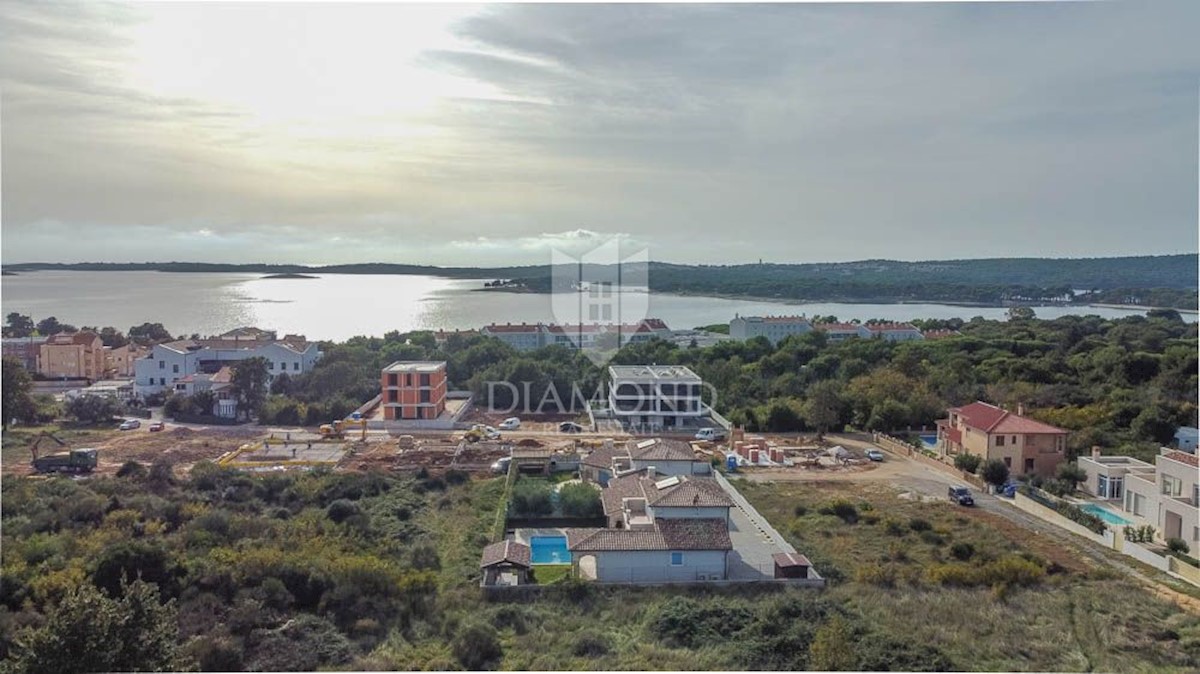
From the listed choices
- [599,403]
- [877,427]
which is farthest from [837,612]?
[599,403]

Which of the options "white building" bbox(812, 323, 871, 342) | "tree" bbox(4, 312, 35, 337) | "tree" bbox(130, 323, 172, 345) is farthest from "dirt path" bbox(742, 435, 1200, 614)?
"tree" bbox(4, 312, 35, 337)

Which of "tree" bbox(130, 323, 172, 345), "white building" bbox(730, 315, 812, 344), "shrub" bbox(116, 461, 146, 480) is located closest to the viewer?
"shrub" bbox(116, 461, 146, 480)

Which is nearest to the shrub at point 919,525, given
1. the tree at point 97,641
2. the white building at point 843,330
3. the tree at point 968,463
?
the tree at point 968,463

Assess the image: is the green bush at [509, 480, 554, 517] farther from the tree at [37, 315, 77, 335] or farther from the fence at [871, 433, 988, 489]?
the tree at [37, 315, 77, 335]

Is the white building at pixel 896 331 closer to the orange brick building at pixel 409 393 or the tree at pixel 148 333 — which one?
the orange brick building at pixel 409 393

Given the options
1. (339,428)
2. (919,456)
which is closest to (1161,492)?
(919,456)

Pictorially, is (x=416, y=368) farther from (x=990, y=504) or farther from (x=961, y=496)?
(x=990, y=504)

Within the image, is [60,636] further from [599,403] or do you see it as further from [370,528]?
[599,403]
